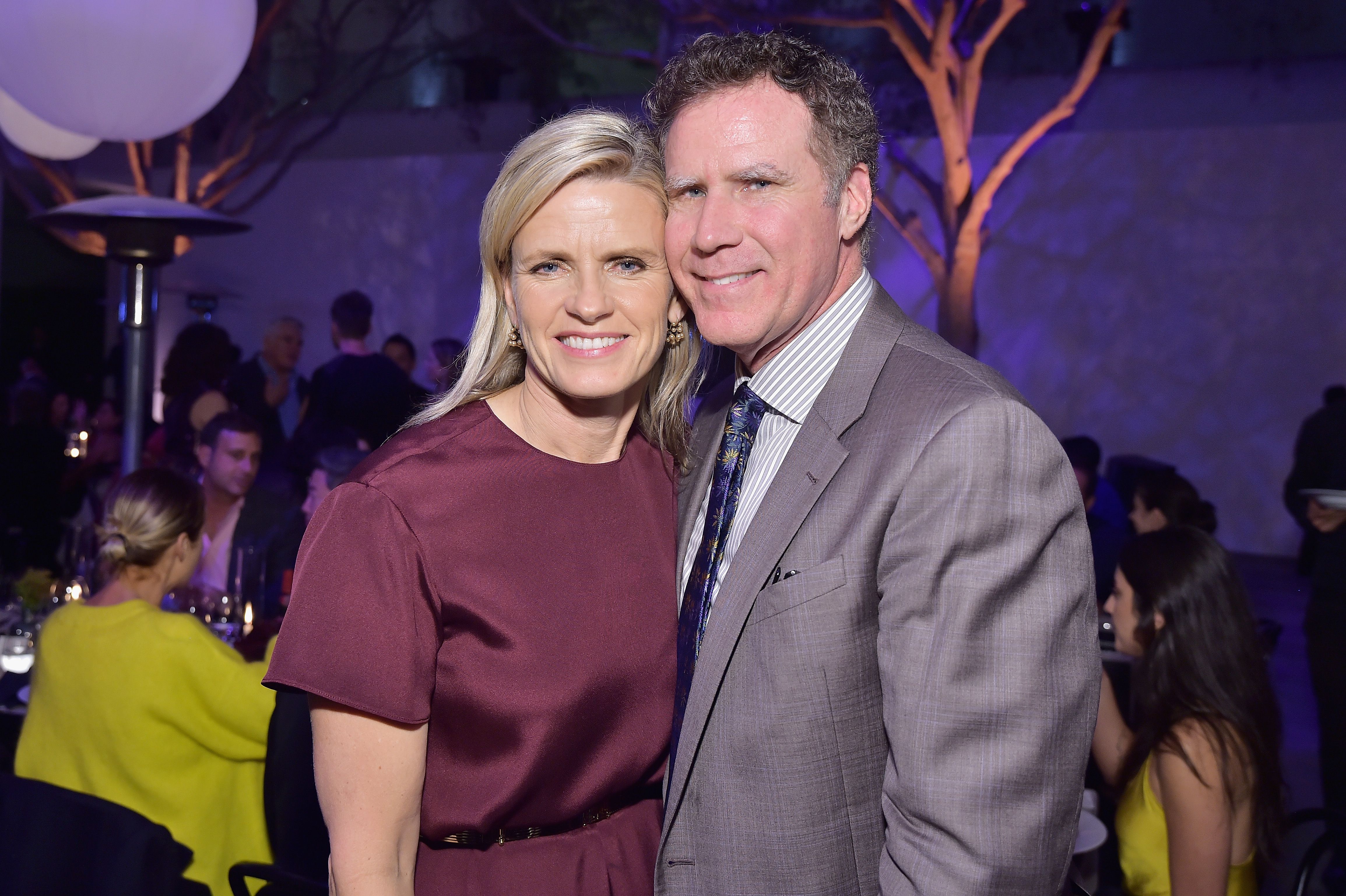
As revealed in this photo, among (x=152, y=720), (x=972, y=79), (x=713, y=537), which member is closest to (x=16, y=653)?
(x=152, y=720)

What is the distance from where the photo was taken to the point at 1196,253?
9.05m

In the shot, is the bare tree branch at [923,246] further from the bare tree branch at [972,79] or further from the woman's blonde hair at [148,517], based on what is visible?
the woman's blonde hair at [148,517]

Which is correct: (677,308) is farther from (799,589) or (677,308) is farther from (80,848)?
(80,848)

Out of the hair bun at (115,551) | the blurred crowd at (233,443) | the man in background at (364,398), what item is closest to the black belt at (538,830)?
the hair bun at (115,551)

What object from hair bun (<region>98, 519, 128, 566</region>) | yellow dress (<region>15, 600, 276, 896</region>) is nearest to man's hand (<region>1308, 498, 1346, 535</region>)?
yellow dress (<region>15, 600, 276, 896</region>)

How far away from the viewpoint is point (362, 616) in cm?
135

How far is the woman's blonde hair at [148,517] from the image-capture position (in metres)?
2.70

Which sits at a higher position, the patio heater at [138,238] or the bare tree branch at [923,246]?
the bare tree branch at [923,246]

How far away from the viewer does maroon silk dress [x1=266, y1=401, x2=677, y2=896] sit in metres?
1.35

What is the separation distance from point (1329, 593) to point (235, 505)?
12.5 feet

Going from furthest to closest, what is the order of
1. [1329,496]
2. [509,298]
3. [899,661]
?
[1329,496] < [509,298] < [899,661]

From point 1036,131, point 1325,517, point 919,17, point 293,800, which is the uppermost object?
point 919,17

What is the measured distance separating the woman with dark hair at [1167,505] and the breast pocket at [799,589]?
3289 mm

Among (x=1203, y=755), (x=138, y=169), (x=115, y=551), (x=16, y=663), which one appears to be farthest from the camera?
(x=138, y=169)
